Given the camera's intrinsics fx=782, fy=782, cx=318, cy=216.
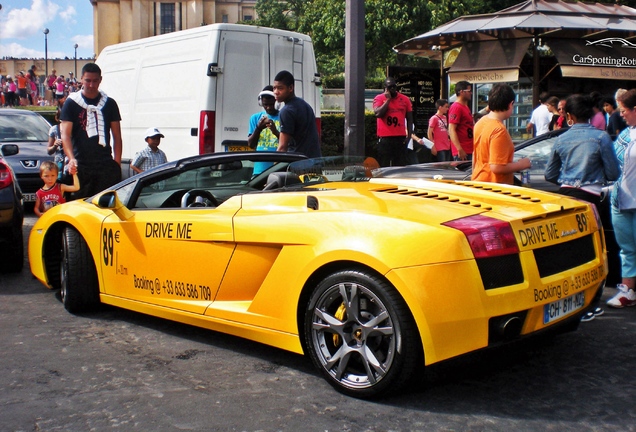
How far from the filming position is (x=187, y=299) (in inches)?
181

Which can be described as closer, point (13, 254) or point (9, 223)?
point (9, 223)

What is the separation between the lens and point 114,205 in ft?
16.7

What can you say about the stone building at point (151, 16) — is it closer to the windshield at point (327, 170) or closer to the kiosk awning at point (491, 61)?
the kiosk awning at point (491, 61)

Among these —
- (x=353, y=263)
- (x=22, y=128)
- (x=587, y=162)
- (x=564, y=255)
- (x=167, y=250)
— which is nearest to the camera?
(x=353, y=263)

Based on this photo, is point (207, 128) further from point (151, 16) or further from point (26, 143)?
point (151, 16)

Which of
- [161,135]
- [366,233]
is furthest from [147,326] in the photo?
[161,135]

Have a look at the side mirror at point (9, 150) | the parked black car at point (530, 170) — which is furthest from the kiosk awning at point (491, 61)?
the side mirror at point (9, 150)

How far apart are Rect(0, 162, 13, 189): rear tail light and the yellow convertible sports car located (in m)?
2.18

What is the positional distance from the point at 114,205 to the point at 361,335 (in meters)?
2.13

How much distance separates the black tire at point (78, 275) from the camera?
17.5 feet

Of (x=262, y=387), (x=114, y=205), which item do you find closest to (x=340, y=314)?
(x=262, y=387)

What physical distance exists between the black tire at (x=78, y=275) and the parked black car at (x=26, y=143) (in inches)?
237

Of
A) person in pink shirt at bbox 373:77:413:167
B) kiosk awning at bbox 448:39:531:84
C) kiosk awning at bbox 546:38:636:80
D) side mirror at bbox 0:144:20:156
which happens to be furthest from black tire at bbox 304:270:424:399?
kiosk awning at bbox 546:38:636:80

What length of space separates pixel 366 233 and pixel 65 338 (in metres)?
2.32
